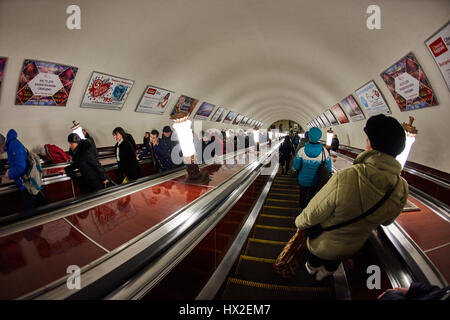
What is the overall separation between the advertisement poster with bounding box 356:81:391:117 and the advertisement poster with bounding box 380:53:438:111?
59 centimetres

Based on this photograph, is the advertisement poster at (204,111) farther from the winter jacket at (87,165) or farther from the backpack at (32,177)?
the backpack at (32,177)

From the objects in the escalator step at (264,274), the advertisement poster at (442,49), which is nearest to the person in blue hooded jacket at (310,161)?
the escalator step at (264,274)

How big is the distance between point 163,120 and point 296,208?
7.04 m

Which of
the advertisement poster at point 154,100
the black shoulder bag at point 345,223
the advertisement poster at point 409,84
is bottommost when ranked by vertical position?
the black shoulder bag at point 345,223

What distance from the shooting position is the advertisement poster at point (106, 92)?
502 centimetres

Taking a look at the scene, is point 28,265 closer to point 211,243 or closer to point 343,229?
point 211,243

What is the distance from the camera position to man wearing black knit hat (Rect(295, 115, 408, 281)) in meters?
1.15

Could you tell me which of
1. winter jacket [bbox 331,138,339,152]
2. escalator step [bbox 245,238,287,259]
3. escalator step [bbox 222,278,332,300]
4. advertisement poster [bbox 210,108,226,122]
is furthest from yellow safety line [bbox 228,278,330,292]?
advertisement poster [bbox 210,108,226,122]

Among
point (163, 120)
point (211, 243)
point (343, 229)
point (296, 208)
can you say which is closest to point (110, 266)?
point (211, 243)

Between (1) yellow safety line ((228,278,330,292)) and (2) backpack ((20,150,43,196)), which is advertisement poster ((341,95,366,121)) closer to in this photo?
(1) yellow safety line ((228,278,330,292))

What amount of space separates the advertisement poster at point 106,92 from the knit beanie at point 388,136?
626 cm

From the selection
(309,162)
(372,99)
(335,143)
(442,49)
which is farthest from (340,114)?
(309,162)
